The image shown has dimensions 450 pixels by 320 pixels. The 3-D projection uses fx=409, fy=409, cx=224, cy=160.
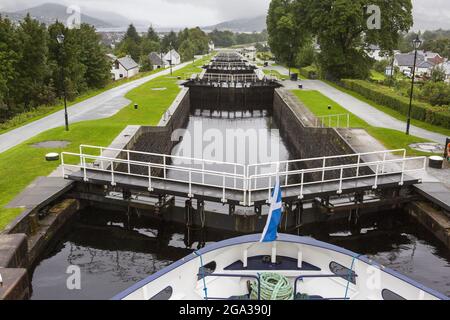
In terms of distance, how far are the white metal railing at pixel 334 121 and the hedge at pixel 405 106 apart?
464 cm

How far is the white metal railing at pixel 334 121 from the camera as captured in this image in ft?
84.9

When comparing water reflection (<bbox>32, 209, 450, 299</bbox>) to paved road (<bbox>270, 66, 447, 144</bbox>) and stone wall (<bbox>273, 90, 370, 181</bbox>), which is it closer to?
stone wall (<bbox>273, 90, 370, 181</bbox>)

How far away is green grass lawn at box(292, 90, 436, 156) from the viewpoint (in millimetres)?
21406

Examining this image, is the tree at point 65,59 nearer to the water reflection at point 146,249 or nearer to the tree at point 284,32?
the water reflection at point 146,249

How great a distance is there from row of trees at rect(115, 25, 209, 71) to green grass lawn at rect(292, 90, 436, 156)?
49564 mm

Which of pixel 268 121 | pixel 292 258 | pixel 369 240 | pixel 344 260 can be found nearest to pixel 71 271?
pixel 292 258

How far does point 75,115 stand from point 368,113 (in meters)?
21.3

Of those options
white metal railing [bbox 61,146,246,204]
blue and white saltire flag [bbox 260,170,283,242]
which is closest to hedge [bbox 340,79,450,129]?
white metal railing [bbox 61,146,246,204]

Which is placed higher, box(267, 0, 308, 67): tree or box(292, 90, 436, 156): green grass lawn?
box(267, 0, 308, 67): tree

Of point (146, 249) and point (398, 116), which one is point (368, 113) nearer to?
point (398, 116)

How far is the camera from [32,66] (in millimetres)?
36625

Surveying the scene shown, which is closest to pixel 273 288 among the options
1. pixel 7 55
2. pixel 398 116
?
pixel 398 116
